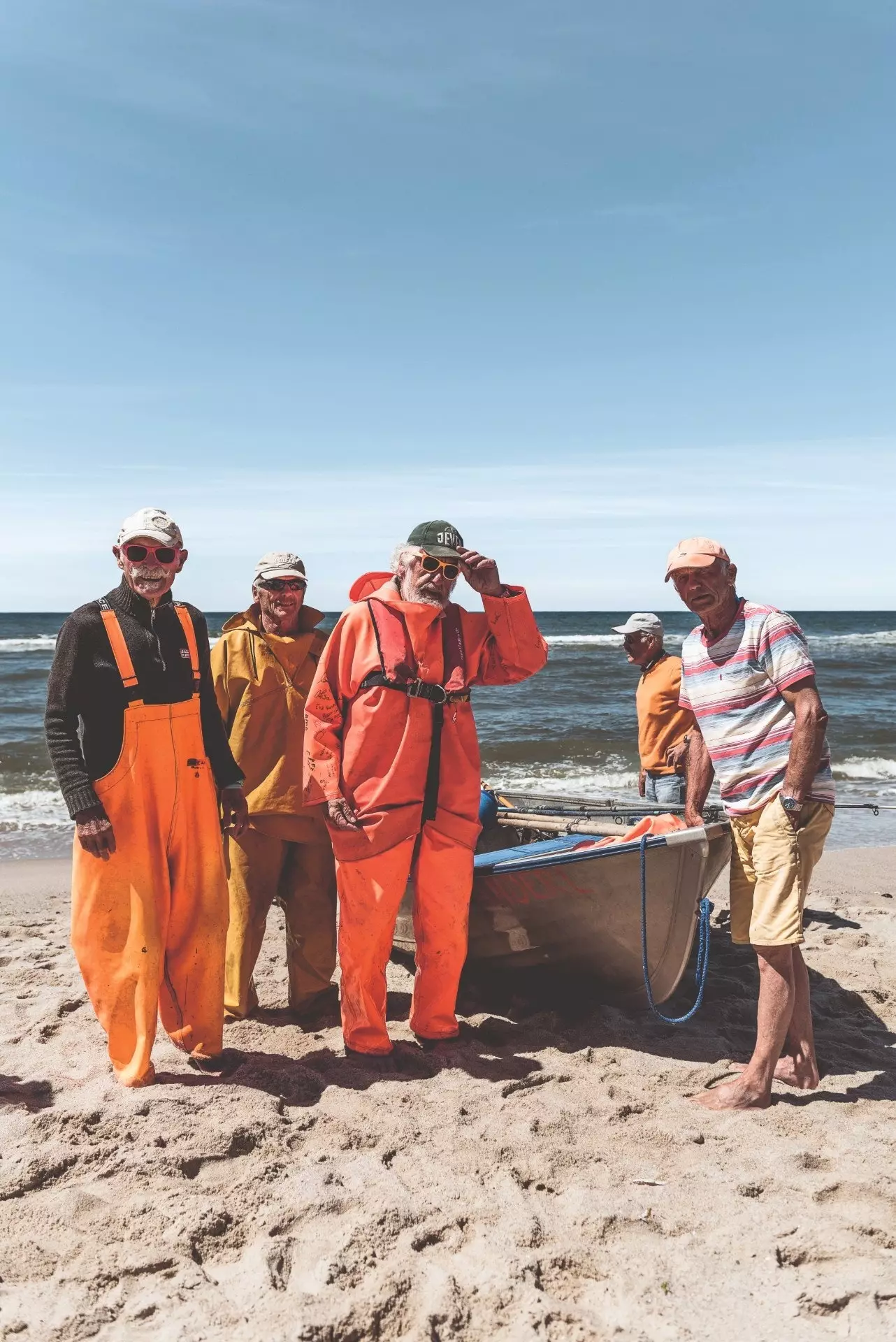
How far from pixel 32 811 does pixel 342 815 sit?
806cm

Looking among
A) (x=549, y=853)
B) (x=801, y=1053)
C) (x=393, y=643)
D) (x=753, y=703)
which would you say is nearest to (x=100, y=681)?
(x=393, y=643)

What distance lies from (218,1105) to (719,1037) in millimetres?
2138

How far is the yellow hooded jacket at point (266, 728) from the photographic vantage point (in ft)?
13.4

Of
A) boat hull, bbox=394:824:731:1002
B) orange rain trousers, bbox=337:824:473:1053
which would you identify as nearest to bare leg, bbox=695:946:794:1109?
boat hull, bbox=394:824:731:1002

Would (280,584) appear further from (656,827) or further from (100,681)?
(656,827)

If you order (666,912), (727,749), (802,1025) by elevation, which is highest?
(727,749)

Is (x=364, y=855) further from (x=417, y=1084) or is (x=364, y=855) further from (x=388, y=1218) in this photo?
(x=388, y=1218)

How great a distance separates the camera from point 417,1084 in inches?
141

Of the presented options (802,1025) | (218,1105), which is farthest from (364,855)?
(802,1025)

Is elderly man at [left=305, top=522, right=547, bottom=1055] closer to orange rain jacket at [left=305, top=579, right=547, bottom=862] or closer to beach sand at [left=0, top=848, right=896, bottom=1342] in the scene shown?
orange rain jacket at [left=305, top=579, right=547, bottom=862]

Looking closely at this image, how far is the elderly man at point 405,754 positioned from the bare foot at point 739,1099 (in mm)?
1067

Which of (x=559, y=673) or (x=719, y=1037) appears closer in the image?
(x=719, y=1037)

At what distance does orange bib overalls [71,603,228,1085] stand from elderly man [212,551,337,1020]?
1.71 feet

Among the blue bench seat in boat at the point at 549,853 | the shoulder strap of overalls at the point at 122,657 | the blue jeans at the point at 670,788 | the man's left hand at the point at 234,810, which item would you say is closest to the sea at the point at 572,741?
the blue jeans at the point at 670,788
